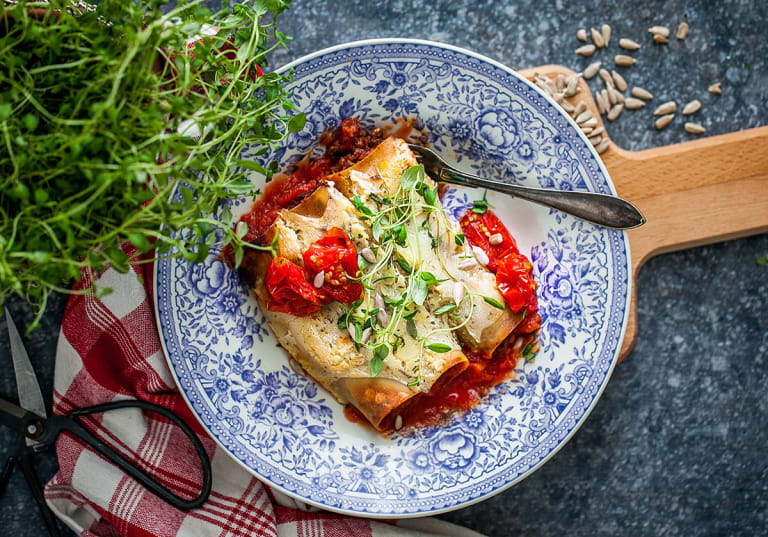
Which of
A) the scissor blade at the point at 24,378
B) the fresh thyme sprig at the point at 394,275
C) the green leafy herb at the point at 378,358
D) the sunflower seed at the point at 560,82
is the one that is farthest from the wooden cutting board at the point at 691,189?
the scissor blade at the point at 24,378

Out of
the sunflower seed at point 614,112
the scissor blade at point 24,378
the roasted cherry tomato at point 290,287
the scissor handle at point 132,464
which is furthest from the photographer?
the sunflower seed at point 614,112

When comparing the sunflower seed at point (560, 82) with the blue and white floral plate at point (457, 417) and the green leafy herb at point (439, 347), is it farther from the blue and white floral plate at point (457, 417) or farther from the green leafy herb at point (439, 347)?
the green leafy herb at point (439, 347)

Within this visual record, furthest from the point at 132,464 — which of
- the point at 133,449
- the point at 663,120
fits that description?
the point at 663,120

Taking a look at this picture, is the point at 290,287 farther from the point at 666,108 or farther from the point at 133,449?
the point at 666,108

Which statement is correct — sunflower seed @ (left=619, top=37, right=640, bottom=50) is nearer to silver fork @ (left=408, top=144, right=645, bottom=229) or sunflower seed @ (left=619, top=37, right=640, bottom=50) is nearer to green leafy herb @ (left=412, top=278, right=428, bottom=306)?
silver fork @ (left=408, top=144, right=645, bottom=229)

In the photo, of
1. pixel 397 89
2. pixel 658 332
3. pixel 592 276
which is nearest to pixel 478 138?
pixel 397 89

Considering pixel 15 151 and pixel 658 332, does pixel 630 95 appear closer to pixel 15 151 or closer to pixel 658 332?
pixel 658 332
